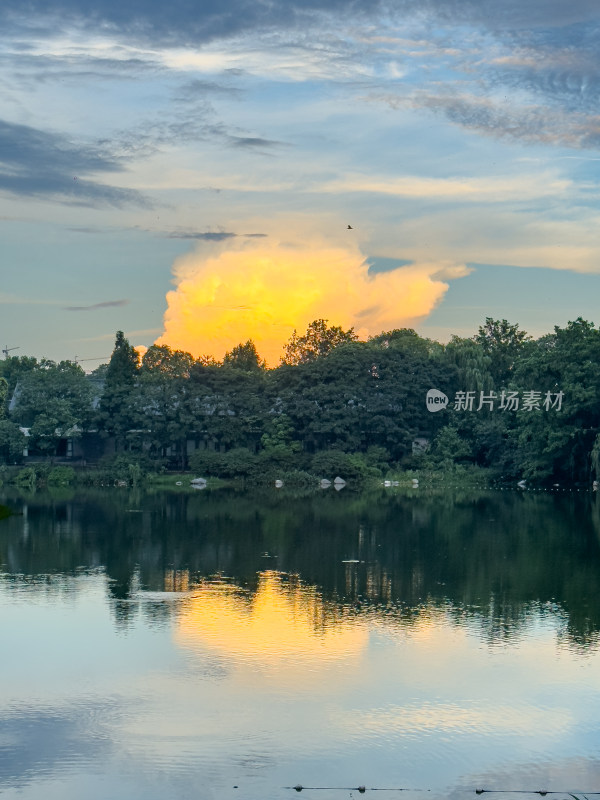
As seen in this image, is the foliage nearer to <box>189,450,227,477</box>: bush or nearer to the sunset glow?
<box>189,450,227,477</box>: bush

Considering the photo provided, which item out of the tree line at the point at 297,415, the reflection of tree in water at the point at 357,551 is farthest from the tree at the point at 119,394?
the reflection of tree in water at the point at 357,551

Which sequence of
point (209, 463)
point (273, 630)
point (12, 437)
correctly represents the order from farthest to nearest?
point (12, 437), point (209, 463), point (273, 630)

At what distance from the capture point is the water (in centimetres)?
1092

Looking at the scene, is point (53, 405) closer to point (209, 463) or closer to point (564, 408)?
point (209, 463)

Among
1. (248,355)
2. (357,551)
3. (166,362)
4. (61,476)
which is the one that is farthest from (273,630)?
(248,355)

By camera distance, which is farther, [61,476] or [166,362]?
[166,362]

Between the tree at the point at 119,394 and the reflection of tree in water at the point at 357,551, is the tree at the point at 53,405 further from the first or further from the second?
the reflection of tree in water at the point at 357,551

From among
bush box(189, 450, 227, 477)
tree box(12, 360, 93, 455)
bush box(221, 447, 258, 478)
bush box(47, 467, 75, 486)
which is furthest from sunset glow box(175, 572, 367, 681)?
tree box(12, 360, 93, 455)

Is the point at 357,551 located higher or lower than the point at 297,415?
lower

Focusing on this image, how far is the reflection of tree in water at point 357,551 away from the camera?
19984mm

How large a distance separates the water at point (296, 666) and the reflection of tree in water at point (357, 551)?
0.38 ft

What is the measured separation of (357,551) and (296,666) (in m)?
12.3

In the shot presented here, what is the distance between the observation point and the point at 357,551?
27.2 meters

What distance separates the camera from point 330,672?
1470cm
